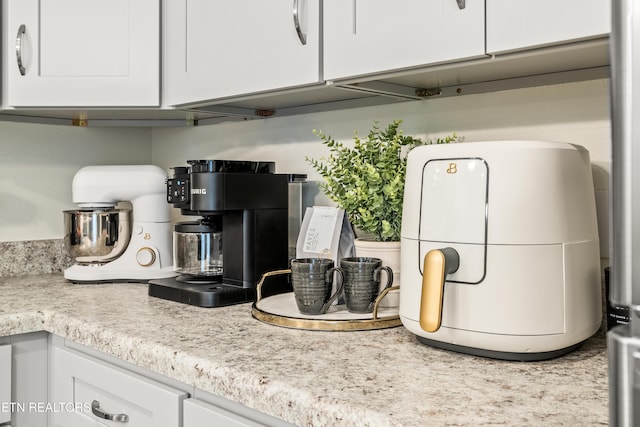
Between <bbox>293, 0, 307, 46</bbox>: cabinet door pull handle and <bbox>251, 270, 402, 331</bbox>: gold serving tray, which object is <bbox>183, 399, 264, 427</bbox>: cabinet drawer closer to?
<bbox>251, 270, 402, 331</bbox>: gold serving tray

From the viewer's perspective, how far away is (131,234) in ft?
6.11

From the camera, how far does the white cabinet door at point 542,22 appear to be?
0.87 m

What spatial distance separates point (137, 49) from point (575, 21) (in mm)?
1169

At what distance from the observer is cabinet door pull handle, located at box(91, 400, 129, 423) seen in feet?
3.73

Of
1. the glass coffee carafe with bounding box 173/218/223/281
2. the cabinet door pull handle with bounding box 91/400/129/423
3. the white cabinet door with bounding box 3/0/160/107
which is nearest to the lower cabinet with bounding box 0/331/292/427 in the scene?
the cabinet door pull handle with bounding box 91/400/129/423

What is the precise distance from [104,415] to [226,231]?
0.50 meters

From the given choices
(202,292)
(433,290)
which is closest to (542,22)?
(433,290)

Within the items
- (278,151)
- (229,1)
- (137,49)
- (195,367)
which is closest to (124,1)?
(137,49)

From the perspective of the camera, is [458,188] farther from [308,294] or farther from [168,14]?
[168,14]

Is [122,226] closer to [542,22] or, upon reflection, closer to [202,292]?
[202,292]

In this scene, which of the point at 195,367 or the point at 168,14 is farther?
the point at 168,14

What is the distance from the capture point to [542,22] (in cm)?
92

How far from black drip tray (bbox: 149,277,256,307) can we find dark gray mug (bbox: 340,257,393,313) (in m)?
0.31

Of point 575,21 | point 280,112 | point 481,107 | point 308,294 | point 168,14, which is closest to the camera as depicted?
point 575,21
